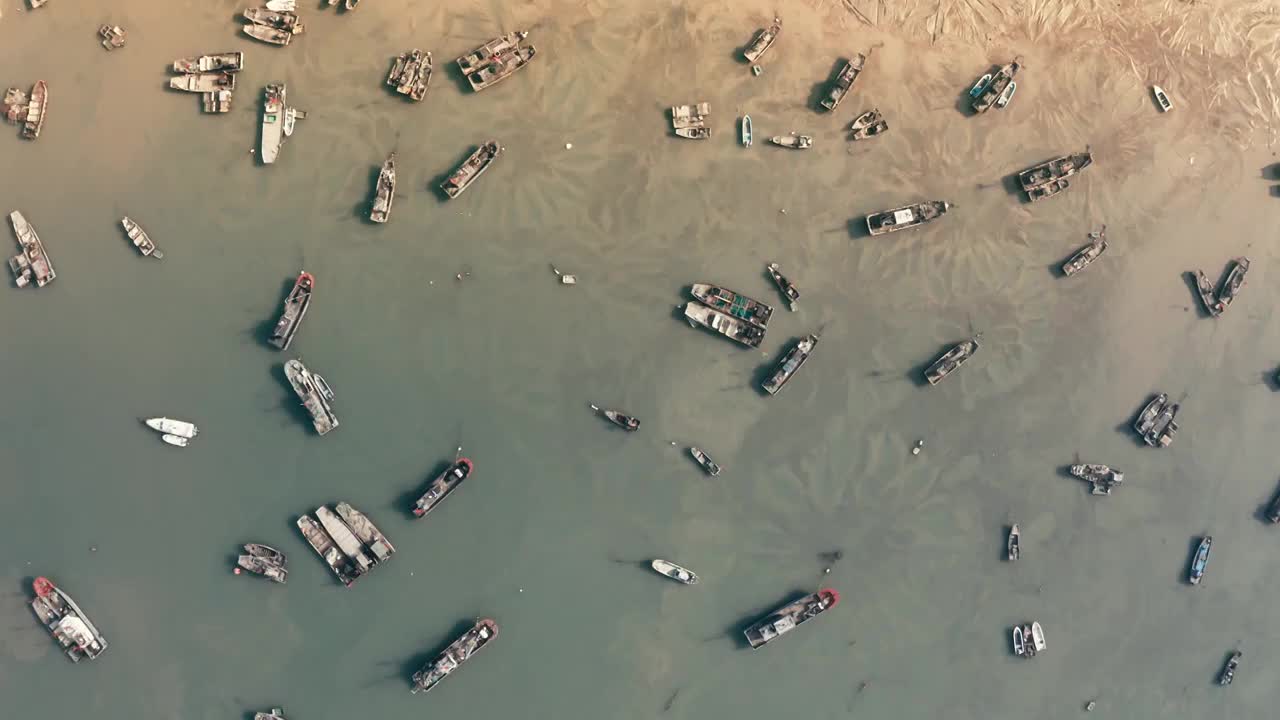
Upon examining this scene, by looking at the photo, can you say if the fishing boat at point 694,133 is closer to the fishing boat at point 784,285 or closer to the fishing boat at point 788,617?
the fishing boat at point 784,285

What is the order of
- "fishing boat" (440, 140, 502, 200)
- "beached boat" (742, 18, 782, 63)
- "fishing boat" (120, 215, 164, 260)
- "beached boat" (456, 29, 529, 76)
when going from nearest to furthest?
"fishing boat" (120, 215, 164, 260) < "fishing boat" (440, 140, 502, 200) < "beached boat" (456, 29, 529, 76) < "beached boat" (742, 18, 782, 63)

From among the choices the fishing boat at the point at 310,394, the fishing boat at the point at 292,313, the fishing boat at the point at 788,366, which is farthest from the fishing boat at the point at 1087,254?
the fishing boat at the point at 292,313

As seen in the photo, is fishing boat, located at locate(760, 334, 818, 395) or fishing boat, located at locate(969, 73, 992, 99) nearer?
fishing boat, located at locate(760, 334, 818, 395)

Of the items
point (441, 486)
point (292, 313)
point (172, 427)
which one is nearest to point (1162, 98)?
point (441, 486)

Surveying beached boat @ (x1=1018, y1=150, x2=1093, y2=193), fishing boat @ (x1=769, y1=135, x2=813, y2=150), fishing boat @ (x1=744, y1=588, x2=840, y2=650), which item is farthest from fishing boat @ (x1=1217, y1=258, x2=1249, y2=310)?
fishing boat @ (x1=744, y1=588, x2=840, y2=650)

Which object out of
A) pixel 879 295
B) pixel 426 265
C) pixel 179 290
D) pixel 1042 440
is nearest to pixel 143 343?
pixel 179 290

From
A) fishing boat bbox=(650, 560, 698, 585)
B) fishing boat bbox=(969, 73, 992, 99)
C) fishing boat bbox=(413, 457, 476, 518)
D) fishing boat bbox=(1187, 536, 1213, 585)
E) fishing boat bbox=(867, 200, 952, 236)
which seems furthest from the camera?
fishing boat bbox=(1187, 536, 1213, 585)

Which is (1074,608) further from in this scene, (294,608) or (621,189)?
(294,608)

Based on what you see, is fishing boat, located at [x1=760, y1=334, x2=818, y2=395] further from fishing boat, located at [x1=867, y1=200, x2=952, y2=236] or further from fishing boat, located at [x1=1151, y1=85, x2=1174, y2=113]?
fishing boat, located at [x1=1151, y1=85, x2=1174, y2=113]
